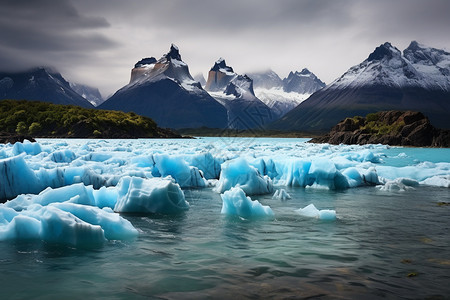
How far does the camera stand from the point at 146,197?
11398 millimetres

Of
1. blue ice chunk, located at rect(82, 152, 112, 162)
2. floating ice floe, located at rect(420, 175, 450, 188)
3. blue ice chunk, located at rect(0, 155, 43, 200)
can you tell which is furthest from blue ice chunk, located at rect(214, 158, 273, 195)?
blue ice chunk, located at rect(82, 152, 112, 162)

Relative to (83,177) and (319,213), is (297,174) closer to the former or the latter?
(319,213)

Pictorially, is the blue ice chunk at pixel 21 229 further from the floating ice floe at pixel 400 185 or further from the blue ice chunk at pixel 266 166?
the floating ice floe at pixel 400 185

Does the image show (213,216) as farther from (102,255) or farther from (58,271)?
(58,271)

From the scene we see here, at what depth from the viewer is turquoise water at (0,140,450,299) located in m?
5.54

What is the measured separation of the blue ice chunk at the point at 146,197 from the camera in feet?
37.4

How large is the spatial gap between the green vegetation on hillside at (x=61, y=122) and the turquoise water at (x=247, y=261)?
307 ft

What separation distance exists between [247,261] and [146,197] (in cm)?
530

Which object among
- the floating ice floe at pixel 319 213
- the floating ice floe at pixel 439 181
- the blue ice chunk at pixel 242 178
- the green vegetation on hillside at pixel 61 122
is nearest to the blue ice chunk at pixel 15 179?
the blue ice chunk at pixel 242 178

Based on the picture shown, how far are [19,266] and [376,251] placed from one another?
6536mm

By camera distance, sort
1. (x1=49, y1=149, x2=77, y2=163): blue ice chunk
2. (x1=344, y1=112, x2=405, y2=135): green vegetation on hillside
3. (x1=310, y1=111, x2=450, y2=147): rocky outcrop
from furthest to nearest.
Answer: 1. (x1=344, y1=112, x2=405, y2=135): green vegetation on hillside
2. (x1=310, y1=111, x2=450, y2=147): rocky outcrop
3. (x1=49, y1=149, x2=77, y2=163): blue ice chunk

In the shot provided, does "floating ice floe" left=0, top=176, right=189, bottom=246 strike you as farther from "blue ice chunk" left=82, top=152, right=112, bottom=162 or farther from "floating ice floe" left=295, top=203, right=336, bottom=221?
"blue ice chunk" left=82, top=152, right=112, bottom=162

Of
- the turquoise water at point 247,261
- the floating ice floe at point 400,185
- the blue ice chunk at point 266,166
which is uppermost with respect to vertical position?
the blue ice chunk at point 266,166

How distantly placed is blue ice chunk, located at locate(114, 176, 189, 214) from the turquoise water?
60cm
